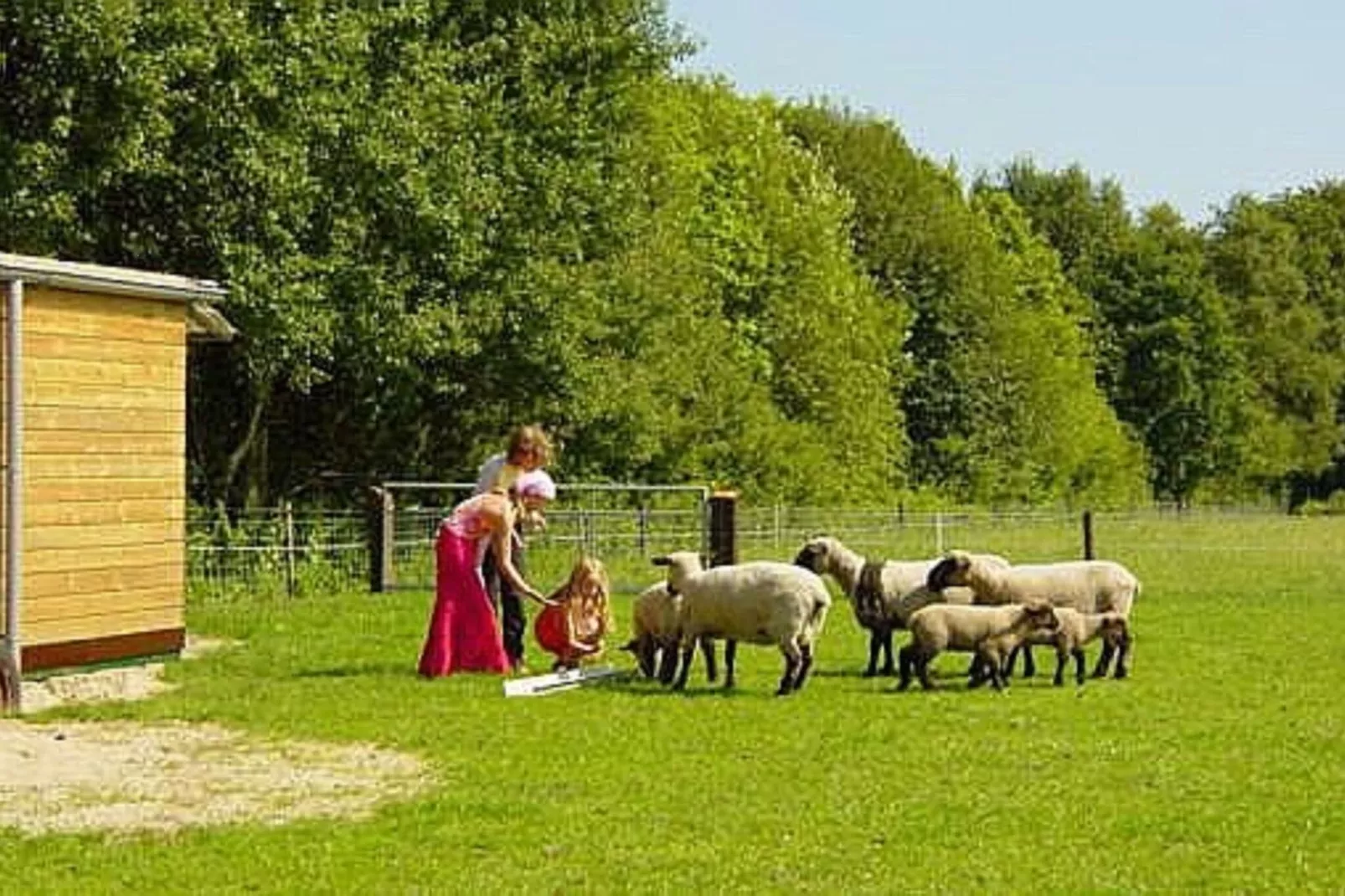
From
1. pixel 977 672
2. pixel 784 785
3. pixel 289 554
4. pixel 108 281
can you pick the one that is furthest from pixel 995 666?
pixel 289 554

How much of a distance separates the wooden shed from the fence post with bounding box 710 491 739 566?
9.11m

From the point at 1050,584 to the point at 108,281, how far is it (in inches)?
285

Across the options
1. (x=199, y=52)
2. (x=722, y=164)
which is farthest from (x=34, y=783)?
(x=722, y=164)

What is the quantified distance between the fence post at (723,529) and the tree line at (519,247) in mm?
5652

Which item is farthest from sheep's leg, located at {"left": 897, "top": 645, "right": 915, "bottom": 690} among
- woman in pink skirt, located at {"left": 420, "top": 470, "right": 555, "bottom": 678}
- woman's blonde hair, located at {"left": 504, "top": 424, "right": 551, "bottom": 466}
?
woman's blonde hair, located at {"left": 504, "top": 424, "right": 551, "bottom": 466}

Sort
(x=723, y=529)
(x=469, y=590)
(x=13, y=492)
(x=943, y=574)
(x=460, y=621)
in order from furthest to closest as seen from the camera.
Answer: (x=723, y=529)
(x=943, y=574)
(x=460, y=621)
(x=469, y=590)
(x=13, y=492)

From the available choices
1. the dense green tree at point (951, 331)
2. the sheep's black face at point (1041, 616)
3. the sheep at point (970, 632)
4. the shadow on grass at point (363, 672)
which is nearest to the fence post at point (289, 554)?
the shadow on grass at point (363, 672)

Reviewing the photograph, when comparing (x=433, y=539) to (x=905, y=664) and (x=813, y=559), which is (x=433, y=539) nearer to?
(x=813, y=559)

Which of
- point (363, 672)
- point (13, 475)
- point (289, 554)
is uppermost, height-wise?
point (13, 475)

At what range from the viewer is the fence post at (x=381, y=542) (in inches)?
997

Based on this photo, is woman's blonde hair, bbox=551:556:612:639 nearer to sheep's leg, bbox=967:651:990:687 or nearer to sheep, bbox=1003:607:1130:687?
sheep's leg, bbox=967:651:990:687

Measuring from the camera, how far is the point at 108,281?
14562mm

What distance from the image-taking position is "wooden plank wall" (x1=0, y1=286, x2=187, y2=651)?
14.2 metres

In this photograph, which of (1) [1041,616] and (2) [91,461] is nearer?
(2) [91,461]
